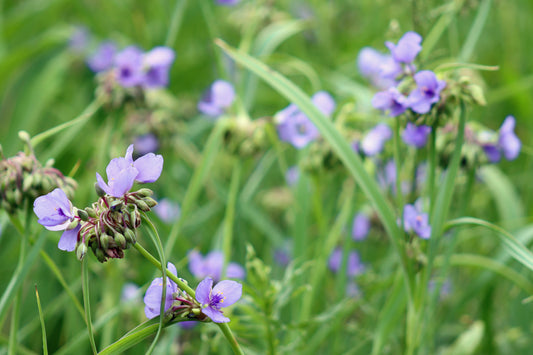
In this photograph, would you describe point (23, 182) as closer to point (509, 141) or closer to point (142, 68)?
point (142, 68)

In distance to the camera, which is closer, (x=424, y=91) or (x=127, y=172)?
(x=127, y=172)

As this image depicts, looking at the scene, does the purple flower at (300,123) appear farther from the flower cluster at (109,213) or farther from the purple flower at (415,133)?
the flower cluster at (109,213)

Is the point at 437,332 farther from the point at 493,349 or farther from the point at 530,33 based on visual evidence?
the point at 530,33

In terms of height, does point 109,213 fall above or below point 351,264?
above

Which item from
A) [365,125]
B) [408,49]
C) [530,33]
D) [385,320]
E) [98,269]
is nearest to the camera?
[408,49]

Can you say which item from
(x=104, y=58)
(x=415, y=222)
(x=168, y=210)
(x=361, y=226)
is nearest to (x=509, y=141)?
(x=415, y=222)

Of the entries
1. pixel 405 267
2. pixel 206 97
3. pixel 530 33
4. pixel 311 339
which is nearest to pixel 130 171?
pixel 405 267
